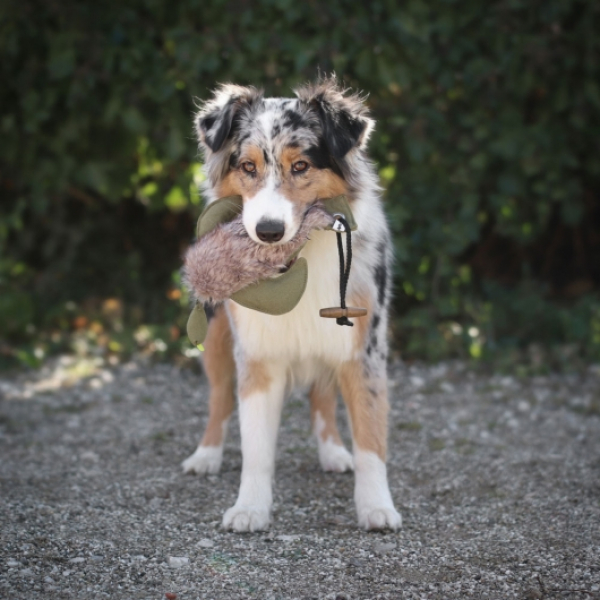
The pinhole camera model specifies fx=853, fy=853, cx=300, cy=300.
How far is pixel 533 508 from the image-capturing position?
368 cm

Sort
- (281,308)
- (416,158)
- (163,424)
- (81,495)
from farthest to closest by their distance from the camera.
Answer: (416,158) < (163,424) < (81,495) < (281,308)

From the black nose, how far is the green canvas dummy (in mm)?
224

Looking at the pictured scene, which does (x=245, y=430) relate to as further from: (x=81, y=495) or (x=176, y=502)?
(x=81, y=495)

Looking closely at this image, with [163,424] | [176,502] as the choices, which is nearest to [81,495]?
[176,502]

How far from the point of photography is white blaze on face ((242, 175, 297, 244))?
121 inches

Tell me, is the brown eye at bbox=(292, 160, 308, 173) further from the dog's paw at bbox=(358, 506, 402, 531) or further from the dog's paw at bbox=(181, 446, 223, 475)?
the dog's paw at bbox=(181, 446, 223, 475)

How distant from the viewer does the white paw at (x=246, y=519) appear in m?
3.36

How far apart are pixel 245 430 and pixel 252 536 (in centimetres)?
43

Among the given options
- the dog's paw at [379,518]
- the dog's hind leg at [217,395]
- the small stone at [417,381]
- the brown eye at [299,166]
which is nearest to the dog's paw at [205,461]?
the dog's hind leg at [217,395]

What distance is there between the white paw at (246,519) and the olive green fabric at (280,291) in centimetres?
81

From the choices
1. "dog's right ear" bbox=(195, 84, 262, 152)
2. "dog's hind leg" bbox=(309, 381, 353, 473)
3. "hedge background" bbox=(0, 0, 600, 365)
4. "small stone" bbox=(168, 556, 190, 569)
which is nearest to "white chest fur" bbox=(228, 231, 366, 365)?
"dog's right ear" bbox=(195, 84, 262, 152)

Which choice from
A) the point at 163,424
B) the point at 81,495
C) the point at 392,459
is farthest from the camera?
the point at 163,424

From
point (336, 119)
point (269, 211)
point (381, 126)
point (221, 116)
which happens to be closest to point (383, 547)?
point (269, 211)

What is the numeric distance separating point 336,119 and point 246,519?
63.5 inches
